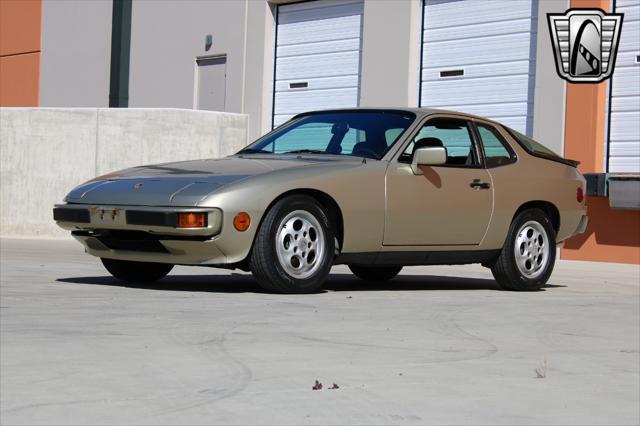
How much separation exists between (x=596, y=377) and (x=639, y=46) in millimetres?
12677

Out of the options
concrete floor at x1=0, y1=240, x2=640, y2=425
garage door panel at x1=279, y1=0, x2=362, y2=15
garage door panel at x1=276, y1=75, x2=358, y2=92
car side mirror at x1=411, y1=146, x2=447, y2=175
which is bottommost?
concrete floor at x1=0, y1=240, x2=640, y2=425

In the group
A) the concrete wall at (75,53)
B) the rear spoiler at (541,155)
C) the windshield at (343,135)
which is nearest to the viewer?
the windshield at (343,135)

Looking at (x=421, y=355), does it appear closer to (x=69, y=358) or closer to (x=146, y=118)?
(x=69, y=358)

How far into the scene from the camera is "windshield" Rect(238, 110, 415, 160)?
9.55 meters

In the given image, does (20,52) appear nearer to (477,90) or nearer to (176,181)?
(477,90)

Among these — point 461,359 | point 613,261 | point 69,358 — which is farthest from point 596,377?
point 613,261

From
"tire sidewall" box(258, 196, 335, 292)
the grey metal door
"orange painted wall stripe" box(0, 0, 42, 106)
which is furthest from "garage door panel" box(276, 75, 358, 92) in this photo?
"tire sidewall" box(258, 196, 335, 292)

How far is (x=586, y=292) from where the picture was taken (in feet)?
36.0

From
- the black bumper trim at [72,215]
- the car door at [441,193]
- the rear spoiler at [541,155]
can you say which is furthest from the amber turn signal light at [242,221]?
the rear spoiler at [541,155]

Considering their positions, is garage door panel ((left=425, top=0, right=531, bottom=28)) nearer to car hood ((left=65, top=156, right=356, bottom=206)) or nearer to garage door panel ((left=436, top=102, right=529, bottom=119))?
garage door panel ((left=436, top=102, right=529, bottom=119))

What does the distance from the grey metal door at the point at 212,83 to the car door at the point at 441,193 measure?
14.5 m

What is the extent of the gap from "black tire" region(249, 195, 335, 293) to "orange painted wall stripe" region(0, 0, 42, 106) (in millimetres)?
21504

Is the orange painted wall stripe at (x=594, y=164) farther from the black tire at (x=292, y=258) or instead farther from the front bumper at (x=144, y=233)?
the front bumper at (x=144, y=233)

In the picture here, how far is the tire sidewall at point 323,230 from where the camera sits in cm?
852
